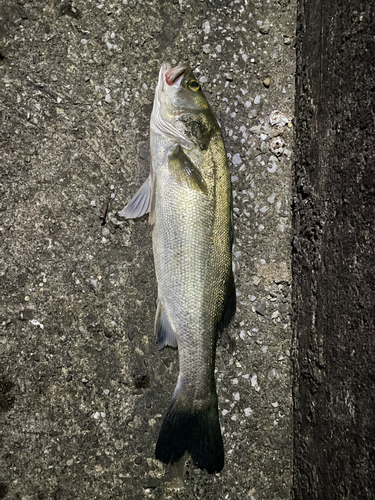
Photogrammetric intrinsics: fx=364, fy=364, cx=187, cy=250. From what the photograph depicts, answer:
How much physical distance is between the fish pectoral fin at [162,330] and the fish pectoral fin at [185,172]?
0.78m

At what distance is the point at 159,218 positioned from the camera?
7.47 ft

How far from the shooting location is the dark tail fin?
2266 millimetres

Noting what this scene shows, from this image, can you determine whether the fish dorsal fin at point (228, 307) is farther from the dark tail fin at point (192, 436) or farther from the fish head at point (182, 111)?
the fish head at point (182, 111)

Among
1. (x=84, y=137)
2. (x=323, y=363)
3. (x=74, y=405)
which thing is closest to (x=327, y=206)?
(x=323, y=363)

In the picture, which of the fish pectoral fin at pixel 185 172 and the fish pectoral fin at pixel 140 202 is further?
the fish pectoral fin at pixel 140 202

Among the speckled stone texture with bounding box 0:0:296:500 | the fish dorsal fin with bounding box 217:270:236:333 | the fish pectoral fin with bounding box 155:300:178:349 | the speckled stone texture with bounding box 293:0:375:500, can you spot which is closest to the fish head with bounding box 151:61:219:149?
the speckled stone texture with bounding box 0:0:296:500

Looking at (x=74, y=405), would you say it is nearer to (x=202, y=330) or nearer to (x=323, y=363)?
(x=202, y=330)

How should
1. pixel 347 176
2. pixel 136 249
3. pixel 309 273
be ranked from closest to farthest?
pixel 347 176 < pixel 309 273 < pixel 136 249

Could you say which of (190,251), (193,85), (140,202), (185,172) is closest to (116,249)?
(140,202)

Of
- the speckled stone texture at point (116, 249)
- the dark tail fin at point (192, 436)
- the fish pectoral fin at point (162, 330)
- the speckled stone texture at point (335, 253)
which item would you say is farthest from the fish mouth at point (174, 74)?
the dark tail fin at point (192, 436)

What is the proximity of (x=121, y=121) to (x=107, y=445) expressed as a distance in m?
2.23

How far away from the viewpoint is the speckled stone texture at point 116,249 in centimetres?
243

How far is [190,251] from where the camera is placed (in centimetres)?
221

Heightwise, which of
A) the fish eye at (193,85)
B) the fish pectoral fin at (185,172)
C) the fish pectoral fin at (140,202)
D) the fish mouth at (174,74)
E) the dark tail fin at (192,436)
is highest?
the fish mouth at (174,74)
